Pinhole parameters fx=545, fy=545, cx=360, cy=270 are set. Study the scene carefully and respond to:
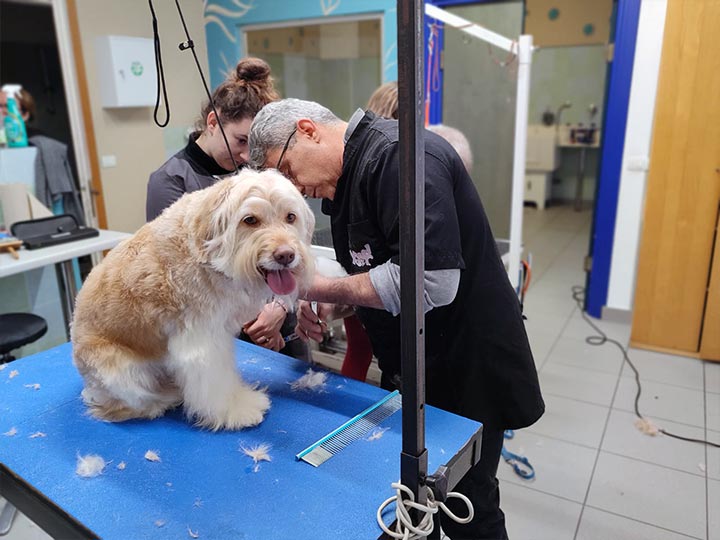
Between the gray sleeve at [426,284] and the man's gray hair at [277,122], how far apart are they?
367mm

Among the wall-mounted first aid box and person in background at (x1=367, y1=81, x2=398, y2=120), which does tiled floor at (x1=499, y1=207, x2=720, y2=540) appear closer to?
person in background at (x1=367, y1=81, x2=398, y2=120)

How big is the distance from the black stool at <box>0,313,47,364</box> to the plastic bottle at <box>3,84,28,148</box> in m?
1.34

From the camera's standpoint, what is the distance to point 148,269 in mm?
1066

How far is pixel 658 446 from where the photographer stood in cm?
244

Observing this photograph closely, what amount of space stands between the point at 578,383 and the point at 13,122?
141 inches

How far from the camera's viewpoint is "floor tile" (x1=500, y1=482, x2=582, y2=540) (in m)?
1.97

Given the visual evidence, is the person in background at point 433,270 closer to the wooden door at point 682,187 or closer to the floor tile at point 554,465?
the floor tile at point 554,465

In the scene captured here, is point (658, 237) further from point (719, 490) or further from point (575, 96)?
point (575, 96)

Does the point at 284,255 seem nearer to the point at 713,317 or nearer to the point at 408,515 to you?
the point at 408,515

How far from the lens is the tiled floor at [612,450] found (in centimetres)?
201

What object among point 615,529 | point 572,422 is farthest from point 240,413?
point 572,422

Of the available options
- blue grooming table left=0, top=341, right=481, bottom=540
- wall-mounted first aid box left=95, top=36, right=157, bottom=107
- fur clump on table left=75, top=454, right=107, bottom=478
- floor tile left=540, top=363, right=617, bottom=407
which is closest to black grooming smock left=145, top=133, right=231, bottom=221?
wall-mounted first aid box left=95, top=36, right=157, bottom=107

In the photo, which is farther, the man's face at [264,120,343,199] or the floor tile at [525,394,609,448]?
the floor tile at [525,394,609,448]

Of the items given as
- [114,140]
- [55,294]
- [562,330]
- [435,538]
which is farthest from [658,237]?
[55,294]
